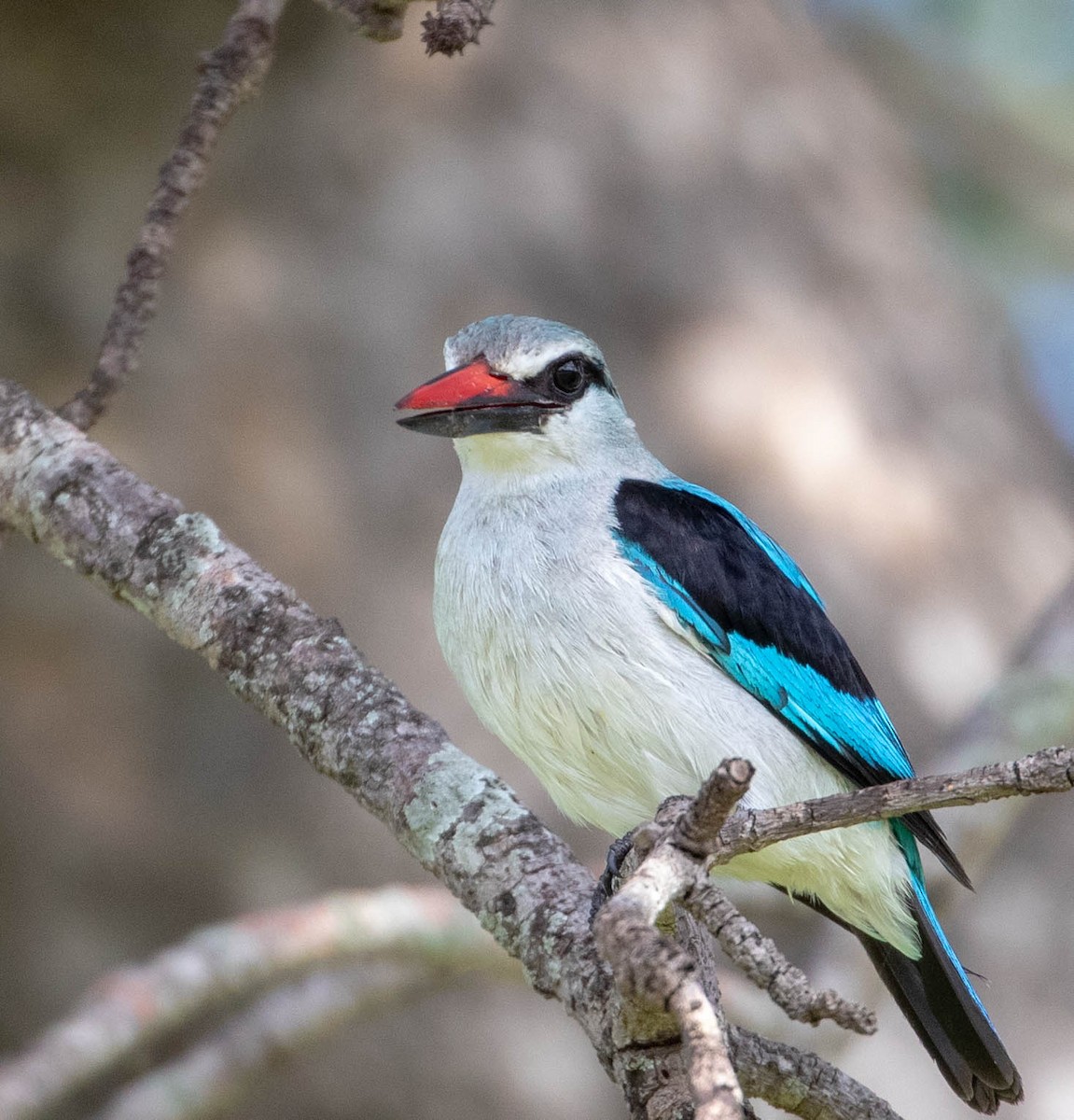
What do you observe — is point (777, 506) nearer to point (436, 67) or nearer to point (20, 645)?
point (436, 67)

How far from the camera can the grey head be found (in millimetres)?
2895

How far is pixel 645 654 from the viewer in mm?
2705

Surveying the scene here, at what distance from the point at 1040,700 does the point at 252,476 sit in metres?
2.45

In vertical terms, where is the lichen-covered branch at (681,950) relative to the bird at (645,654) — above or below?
below

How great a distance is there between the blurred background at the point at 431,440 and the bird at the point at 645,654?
31.3 inches

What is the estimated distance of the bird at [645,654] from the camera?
270 centimetres

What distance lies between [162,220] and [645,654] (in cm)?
141

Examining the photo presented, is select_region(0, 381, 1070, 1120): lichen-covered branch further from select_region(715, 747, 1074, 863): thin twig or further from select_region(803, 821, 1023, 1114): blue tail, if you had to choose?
select_region(803, 821, 1023, 1114): blue tail

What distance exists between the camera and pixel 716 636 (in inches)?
112

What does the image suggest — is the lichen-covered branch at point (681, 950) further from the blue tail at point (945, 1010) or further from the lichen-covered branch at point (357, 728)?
the blue tail at point (945, 1010)

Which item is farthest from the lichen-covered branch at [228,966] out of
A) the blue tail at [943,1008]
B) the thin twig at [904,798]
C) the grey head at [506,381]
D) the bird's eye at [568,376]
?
the thin twig at [904,798]

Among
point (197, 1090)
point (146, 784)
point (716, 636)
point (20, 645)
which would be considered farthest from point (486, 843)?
point (20, 645)

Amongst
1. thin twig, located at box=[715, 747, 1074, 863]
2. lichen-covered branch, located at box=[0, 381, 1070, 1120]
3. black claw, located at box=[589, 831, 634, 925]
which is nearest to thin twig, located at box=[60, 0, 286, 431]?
lichen-covered branch, located at box=[0, 381, 1070, 1120]

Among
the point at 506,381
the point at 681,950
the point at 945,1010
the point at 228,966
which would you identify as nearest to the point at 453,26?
the point at 506,381
